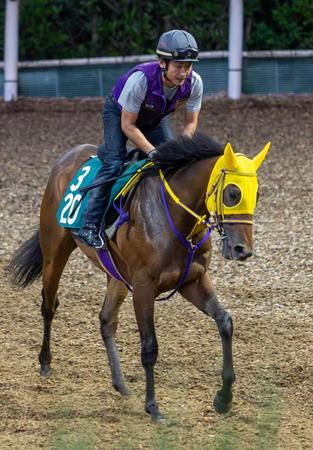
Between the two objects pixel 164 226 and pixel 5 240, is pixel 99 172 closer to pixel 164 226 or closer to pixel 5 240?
pixel 164 226

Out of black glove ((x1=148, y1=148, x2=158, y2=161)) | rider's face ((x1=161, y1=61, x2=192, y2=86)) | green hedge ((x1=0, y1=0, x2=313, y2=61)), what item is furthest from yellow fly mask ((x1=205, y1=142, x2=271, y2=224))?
green hedge ((x1=0, y1=0, x2=313, y2=61))

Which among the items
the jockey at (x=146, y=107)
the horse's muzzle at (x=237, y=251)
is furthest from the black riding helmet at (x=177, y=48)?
the horse's muzzle at (x=237, y=251)

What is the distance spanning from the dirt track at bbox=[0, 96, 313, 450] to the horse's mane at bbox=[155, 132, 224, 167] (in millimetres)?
1322

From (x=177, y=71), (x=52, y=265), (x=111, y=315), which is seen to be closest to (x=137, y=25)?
(x=52, y=265)

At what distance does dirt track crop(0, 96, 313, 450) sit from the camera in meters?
5.09

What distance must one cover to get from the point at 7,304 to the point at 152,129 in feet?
8.00

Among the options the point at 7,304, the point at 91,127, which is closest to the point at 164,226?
the point at 7,304

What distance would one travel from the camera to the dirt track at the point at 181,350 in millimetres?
5086

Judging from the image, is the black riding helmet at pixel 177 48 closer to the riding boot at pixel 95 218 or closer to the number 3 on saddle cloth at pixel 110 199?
the number 3 on saddle cloth at pixel 110 199

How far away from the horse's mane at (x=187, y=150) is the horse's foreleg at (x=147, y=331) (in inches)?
28.1

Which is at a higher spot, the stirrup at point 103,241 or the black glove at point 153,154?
the black glove at point 153,154

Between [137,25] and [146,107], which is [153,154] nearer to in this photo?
[146,107]

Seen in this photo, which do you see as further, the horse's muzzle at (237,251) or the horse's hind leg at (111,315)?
the horse's hind leg at (111,315)

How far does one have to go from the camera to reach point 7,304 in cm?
768
